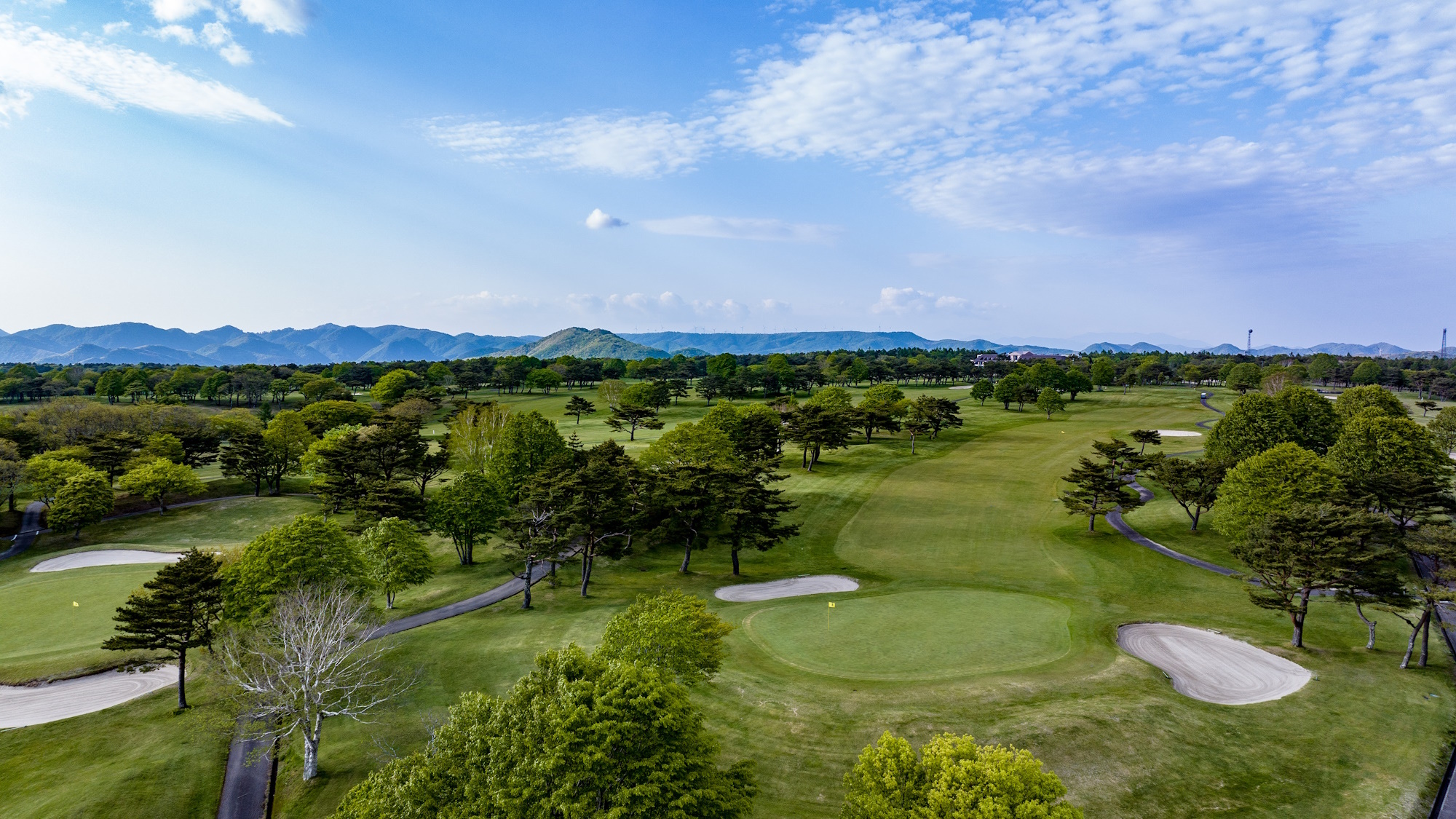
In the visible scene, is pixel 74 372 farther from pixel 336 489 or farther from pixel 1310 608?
pixel 1310 608

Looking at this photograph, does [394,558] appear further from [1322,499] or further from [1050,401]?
[1050,401]

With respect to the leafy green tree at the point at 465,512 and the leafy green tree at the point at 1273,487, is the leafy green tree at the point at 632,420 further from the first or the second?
the leafy green tree at the point at 1273,487

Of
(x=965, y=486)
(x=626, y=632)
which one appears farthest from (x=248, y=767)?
(x=965, y=486)

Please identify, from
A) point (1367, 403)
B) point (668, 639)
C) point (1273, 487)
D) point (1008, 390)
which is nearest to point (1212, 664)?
point (1273, 487)

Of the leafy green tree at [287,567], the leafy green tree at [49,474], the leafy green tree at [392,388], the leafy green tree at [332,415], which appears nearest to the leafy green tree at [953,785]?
the leafy green tree at [287,567]

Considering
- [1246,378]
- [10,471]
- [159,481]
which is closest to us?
[10,471]

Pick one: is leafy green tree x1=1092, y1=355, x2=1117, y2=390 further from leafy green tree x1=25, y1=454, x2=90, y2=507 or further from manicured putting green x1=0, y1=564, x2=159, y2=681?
leafy green tree x1=25, y1=454, x2=90, y2=507
